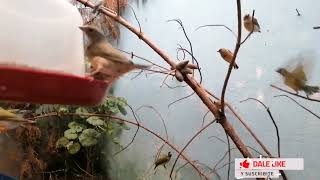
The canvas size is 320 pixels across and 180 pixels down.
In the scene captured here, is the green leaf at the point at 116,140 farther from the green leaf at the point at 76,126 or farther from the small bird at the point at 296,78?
the small bird at the point at 296,78

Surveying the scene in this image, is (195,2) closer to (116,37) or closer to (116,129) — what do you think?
(116,37)

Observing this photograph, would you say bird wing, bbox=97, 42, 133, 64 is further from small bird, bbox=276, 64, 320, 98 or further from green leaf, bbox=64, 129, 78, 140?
green leaf, bbox=64, 129, 78, 140

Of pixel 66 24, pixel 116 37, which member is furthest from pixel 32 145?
pixel 66 24

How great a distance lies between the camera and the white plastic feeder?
401 millimetres

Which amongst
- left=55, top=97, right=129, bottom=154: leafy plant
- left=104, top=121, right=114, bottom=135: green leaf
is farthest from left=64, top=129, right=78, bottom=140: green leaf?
left=104, top=121, right=114, bottom=135: green leaf

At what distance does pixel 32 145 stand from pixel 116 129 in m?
0.35

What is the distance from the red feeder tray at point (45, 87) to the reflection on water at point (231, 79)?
865 millimetres

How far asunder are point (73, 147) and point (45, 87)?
4.42 ft

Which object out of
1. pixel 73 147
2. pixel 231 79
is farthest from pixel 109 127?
pixel 231 79

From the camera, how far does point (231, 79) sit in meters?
1.44

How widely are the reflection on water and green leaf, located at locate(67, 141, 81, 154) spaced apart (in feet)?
0.67

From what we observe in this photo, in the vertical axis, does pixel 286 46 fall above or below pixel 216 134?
above

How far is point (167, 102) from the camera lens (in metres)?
1.58

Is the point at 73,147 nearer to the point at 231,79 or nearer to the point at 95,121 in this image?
the point at 95,121
